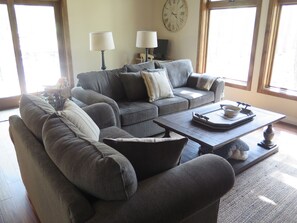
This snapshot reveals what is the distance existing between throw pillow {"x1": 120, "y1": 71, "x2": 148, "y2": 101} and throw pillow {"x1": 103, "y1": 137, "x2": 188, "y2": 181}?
6.58 feet

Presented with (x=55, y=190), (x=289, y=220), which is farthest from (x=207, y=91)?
(x=55, y=190)

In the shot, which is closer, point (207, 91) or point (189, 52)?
point (207, 91)

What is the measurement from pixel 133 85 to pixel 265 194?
1.98 m

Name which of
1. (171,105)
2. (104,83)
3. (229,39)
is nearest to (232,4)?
(229,39)

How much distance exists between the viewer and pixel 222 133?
7.64 ft

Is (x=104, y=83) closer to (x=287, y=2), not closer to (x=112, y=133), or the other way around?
(x=112, y=133)

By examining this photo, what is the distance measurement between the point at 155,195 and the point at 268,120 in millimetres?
1975

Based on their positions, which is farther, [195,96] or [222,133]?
[195,96]

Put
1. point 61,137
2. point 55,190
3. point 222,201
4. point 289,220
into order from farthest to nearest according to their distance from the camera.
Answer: point 222,201 → point 289,220 → point 61,137 → point 55,190

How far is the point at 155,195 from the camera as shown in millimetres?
1141

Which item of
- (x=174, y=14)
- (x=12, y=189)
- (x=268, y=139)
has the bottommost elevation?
(x=12, y=189)

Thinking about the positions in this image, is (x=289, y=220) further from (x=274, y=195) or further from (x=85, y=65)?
(x=85, y=65)

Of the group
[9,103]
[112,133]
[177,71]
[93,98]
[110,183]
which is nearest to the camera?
[110,183]

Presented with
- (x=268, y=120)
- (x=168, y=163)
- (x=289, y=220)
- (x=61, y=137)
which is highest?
(x=61, y=137)
